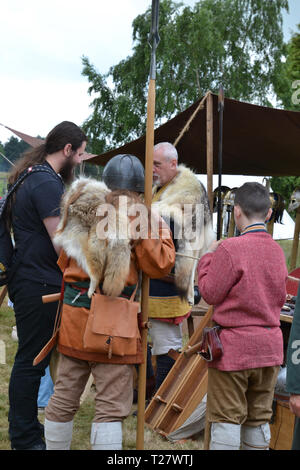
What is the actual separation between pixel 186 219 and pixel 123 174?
3.98ft

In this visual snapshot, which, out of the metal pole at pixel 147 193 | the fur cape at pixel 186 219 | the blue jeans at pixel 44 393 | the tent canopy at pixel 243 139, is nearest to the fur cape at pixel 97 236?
the metal pole at pixel 147 193

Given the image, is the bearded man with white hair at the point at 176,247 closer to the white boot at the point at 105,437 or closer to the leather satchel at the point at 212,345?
the leather satchel at the point at 212,345

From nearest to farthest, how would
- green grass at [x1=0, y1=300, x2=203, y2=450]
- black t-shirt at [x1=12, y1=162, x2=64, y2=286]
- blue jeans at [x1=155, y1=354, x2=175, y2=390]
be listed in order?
black t-shirt at [x1=12, y1=162, x2=64, y2=286], green grass at [x1=0, y1=300, x2=203, y2=450], blue jeans at [x1=155, y1=354, x2=175, y2=390]

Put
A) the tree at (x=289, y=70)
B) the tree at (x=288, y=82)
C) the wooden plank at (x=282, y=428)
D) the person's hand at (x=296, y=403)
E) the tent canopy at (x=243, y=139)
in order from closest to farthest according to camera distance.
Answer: the person's hand at (x=296, y=403) → the wooden plank at (x=282, y=428) → the tent canopy at (x=243, y=139) → the tree at (x=288, y=82) → the tree at (x=289, y=70)

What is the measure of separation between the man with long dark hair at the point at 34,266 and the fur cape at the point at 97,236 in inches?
16.3

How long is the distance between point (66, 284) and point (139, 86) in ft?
61.8

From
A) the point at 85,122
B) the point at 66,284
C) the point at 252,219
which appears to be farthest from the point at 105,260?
the point at 85,122

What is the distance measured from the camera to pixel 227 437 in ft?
7.29

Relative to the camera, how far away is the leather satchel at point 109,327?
2.04m

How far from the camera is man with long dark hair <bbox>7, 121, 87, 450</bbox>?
2.55m

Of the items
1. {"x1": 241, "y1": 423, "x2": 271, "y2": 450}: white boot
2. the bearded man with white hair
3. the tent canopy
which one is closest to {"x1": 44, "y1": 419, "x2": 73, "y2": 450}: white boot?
{"x1": 241, "y1": 423, "x2": 271, "y2": 450}: white boot

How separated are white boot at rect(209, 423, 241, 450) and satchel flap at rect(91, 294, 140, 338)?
0.59 meters
